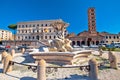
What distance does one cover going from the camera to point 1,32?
95062mm

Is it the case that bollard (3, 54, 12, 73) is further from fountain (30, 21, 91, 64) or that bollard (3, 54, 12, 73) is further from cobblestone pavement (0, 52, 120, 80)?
fountain (30, 21, 91, 64)

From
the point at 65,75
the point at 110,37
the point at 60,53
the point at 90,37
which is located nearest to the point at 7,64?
the point at 65,75

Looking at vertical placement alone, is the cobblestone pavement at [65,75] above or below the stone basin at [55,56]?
below

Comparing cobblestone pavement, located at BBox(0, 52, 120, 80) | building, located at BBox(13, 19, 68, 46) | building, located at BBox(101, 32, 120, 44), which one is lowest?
cobblestone pavement, located at BBox(0, 52, 120, 80)

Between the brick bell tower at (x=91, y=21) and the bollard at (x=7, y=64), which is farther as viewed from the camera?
the brick bell tower at (x=91, y=21)

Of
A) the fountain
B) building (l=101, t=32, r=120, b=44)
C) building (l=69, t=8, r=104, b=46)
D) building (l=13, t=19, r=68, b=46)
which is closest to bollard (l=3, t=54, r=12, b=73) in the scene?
the fountain

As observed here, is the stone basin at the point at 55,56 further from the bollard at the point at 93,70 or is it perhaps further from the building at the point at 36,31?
the building at the point at 36,31

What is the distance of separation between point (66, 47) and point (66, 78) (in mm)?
7080

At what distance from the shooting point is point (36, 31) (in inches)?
2746

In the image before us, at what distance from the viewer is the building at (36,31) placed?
6706 cm

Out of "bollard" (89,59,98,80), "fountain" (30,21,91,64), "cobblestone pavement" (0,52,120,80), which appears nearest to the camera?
"bollard" (89,59,98,80)

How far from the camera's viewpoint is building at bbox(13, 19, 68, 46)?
220 feet

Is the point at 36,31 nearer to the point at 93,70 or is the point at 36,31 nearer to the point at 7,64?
the point at 7,64

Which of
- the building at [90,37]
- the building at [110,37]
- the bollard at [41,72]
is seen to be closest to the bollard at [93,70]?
the bollard at [41,72]
